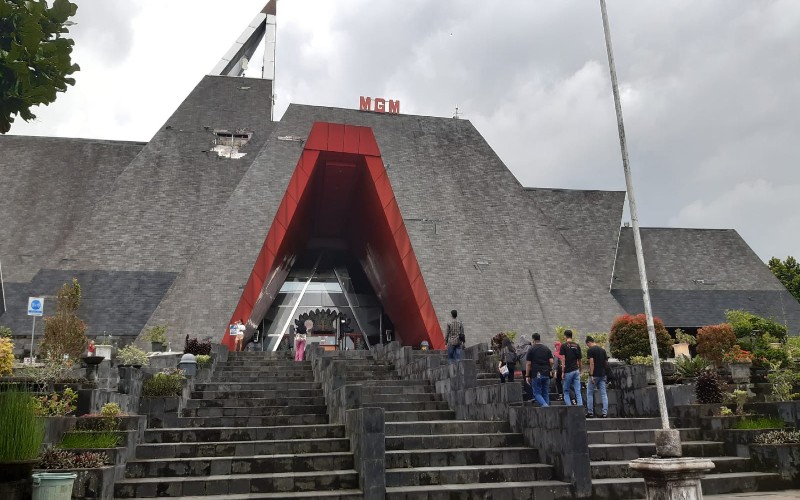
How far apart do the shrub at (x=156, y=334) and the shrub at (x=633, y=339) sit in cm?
1387

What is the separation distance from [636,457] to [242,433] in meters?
6.28

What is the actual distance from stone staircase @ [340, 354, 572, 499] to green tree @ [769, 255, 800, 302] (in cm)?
3624

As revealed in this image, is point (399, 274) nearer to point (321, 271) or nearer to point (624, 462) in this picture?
point (321, 271)

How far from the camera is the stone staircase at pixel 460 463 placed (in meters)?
8.09

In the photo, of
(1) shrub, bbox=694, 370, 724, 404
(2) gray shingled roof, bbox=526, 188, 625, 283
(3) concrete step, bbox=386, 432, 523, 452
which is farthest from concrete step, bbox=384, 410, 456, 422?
(2) gray shingled roof, bbox=526, 188, 625, 283

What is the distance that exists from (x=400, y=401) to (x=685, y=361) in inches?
283

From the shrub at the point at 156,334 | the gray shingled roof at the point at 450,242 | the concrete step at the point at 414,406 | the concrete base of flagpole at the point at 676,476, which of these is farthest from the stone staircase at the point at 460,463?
the gray shingled roof at the point at 450,242

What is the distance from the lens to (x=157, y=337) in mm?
19188

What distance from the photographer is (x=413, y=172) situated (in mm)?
26219

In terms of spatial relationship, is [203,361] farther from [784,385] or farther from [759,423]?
[784,385]

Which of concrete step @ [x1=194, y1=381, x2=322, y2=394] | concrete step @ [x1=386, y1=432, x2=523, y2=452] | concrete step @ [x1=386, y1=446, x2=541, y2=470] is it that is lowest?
concrete step @ [x1=386, y1=446, x2=541, y2=470]

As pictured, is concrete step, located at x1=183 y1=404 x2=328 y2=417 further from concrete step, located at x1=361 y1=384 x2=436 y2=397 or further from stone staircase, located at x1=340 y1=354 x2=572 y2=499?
stone staircase, located at x1=340 y1=354 x2=572 y2=499

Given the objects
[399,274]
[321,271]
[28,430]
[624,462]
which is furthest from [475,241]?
[28,430]

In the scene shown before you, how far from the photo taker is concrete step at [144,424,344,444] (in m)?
9.80
